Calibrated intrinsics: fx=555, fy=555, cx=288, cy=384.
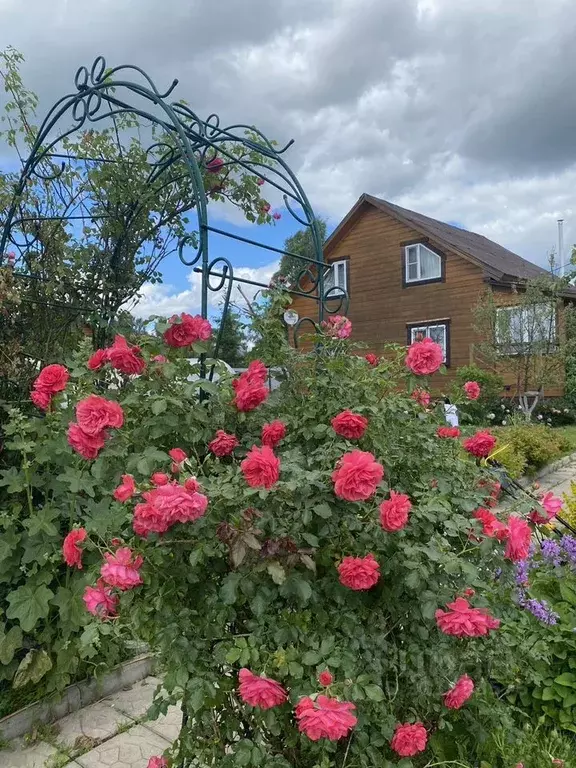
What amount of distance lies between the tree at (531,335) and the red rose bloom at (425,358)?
32.5ft

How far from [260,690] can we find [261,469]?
0.46 meters

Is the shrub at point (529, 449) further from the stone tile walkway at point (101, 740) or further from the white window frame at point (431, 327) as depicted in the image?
the white window frame at point (431, 327)

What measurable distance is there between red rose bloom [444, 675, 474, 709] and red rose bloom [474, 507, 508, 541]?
40cm

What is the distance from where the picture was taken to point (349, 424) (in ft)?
4.59

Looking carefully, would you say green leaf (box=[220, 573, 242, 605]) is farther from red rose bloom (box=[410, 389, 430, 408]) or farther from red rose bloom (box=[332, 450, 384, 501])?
red rose bloom (box=[410, 389, 430, 408])

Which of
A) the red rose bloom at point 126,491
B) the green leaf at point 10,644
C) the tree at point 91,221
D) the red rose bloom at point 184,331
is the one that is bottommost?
the green leaf at point 10,644

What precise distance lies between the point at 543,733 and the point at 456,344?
12.9 metres

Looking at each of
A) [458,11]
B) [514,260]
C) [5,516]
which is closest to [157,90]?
[5,516]

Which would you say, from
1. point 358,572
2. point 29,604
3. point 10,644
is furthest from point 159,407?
point 10,644

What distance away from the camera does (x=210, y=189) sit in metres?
3.20

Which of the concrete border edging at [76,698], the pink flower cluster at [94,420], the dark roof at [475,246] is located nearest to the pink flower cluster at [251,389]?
the pink flower cluster at [94,420]

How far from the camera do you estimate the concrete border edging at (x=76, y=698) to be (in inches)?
82.7

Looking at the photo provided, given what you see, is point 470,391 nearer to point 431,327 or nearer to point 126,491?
point 126,491

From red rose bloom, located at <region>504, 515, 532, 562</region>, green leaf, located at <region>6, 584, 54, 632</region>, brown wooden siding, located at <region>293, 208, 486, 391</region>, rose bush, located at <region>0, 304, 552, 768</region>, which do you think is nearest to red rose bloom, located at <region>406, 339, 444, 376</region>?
rose bush, located at <region>0, 304, 552, 768</region>
